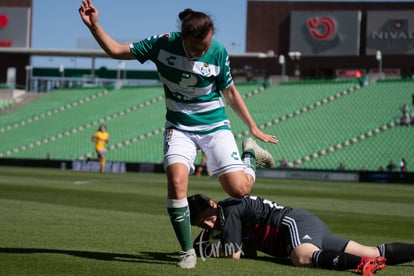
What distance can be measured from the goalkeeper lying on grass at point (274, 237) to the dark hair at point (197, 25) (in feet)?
5.72

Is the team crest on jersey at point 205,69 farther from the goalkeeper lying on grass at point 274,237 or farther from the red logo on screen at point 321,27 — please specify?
the red logo on screen at point 321,27

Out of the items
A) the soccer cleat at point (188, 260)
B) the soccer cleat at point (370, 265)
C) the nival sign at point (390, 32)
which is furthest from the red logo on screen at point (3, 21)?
the soccer cleat at point (370, 265)

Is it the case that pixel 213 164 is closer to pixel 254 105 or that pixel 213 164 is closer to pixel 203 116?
pixel 203 116

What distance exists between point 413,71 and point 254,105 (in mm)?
14407

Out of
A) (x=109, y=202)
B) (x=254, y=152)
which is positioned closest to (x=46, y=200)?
(x=109, y=202)

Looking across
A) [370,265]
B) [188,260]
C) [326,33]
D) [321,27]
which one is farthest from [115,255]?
[321,27]

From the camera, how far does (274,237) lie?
851cm

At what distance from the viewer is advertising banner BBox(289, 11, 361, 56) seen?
198ft

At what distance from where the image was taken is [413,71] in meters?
59.3

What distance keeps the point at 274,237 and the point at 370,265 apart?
1.22 metres

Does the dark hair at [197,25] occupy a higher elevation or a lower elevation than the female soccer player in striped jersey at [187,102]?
higher

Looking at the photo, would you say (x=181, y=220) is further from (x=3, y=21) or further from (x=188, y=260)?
(x=3, y=21)

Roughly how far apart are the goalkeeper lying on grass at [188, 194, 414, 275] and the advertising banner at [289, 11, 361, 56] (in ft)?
174

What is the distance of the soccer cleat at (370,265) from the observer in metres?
7.58
